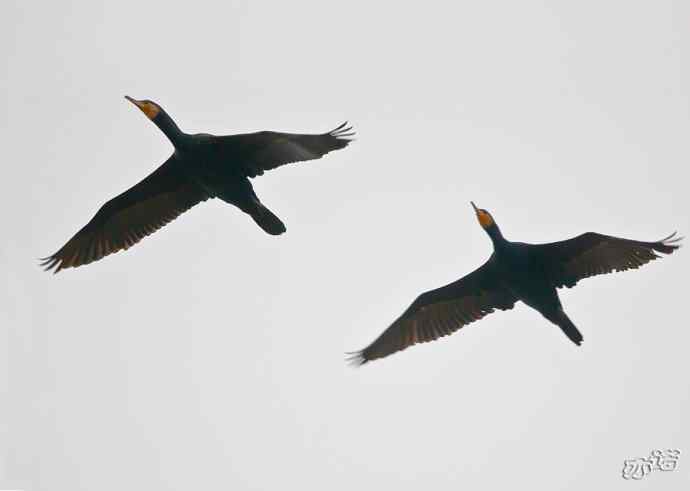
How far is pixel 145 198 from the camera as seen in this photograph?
21.0 meters

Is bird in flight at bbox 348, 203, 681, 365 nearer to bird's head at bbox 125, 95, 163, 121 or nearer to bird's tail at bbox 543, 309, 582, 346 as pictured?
bird's tail at bbox 543, 309, 582, 346

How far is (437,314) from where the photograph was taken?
843 inches

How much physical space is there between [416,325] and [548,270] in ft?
8.26

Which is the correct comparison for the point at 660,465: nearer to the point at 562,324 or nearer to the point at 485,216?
the point at 562,324

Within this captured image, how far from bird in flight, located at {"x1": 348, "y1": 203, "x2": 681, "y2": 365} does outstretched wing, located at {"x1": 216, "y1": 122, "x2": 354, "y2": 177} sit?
3.06 m

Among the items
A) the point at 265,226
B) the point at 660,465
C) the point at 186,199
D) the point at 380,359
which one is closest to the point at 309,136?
the point at 265,226

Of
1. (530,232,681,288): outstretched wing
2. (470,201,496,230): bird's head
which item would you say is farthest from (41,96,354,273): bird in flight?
(530,232,681,288): outstretched wing

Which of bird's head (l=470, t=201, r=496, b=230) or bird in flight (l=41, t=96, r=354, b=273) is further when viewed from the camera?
bird's head (l=470, t=201, r=496, b=230)

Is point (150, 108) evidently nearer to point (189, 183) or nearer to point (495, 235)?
point (189, 183)

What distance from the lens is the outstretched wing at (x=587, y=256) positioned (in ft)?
64.6

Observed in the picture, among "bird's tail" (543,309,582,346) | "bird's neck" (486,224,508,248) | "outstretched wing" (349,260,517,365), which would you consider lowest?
"bird's tail" (543,309,582,346)

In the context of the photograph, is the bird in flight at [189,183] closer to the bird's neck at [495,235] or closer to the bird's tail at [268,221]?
the bird's tail at [268,221]

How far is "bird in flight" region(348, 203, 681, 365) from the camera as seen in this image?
19.9 m

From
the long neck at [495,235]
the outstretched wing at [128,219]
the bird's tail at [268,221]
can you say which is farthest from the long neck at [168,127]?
the long neck at [495,235]
